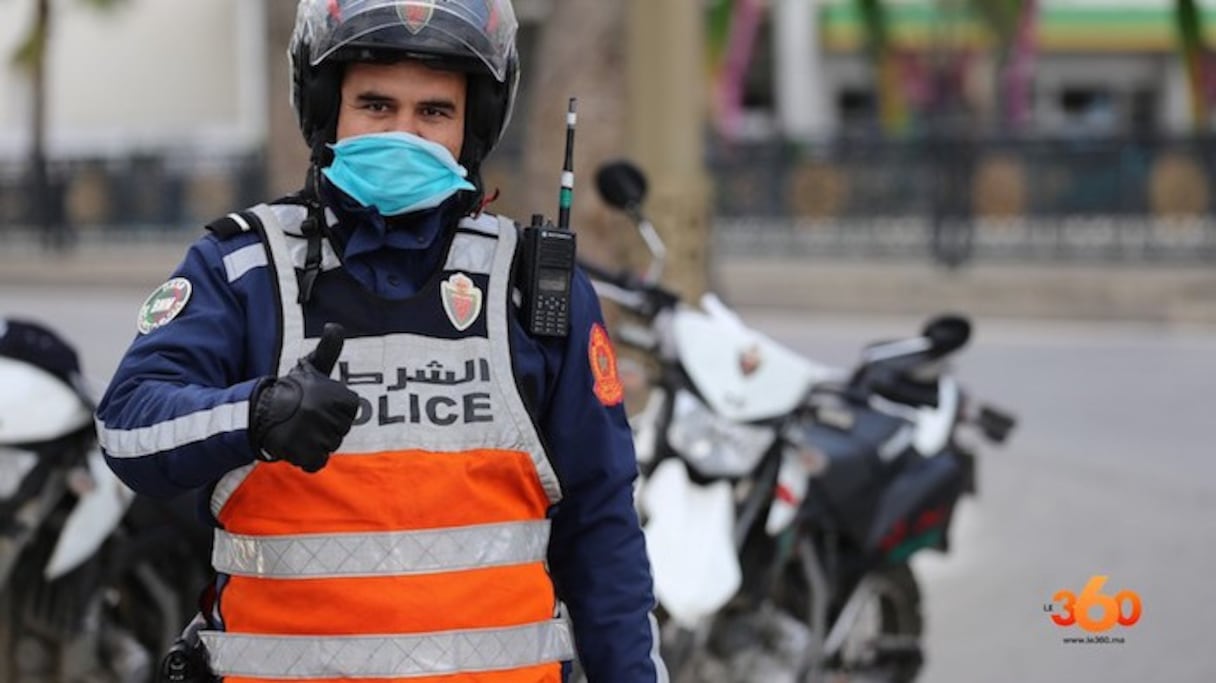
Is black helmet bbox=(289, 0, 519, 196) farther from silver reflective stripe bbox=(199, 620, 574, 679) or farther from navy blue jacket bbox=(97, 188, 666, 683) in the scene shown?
silver reflective stripe bbox=(199, 620, 574, 679)

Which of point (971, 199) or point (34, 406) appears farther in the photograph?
point (971, 199)

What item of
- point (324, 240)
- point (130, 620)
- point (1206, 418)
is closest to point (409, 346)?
point (324, 240)

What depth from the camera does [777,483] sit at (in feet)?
15.2

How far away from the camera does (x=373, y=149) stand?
95.5 inches

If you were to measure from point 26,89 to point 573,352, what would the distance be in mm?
37296

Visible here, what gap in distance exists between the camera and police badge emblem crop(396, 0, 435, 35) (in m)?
2.46

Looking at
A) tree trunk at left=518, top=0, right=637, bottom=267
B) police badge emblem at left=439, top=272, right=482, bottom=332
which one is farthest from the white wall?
police badge emblem at left=439, top=272, right=482, bottom=332

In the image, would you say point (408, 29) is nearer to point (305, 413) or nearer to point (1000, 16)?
point (305, 413)

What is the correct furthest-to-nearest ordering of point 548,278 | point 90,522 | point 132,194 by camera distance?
1. point 132,194
2. point 90,522
3. point 548,278

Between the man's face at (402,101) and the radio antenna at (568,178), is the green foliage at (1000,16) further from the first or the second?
the man's face at (402,101)

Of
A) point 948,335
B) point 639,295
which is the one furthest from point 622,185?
point 948,335

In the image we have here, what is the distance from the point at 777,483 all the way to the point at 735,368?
28cm

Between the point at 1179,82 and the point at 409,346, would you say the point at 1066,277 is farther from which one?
the point at 1179,82

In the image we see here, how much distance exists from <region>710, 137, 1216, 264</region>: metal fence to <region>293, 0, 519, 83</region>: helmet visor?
16321mm
